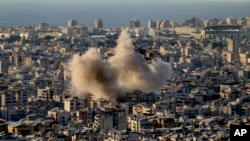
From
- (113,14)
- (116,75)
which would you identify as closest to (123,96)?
(116,75)

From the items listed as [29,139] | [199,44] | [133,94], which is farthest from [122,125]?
[199,44]

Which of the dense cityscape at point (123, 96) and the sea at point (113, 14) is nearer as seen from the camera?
the dense cityscape at point (123, 96)

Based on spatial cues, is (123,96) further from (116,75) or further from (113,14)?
(113,14)

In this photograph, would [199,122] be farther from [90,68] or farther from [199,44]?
[199,44]

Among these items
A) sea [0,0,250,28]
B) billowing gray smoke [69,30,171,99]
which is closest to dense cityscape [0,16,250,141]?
billowing gray smoke [69,30,171,99]

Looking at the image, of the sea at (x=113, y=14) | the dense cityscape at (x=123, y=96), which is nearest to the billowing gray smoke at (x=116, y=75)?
the dense cityscape at (x=123, y=96)

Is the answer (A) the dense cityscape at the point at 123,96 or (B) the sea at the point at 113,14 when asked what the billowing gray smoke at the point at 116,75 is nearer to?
(A) the dense cityscape at the point at 123,96
